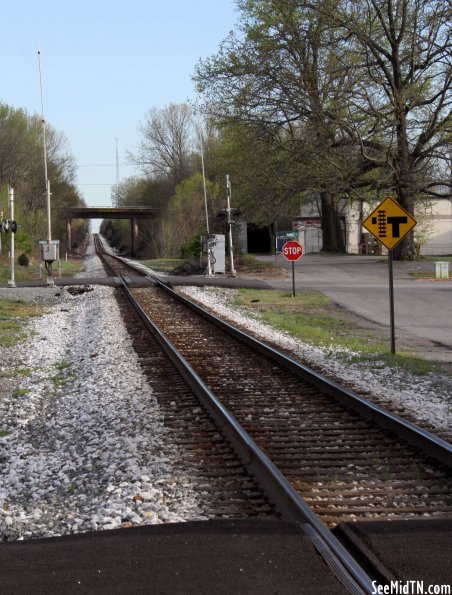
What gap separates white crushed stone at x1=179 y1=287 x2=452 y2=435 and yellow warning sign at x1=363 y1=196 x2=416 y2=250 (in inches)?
80.3

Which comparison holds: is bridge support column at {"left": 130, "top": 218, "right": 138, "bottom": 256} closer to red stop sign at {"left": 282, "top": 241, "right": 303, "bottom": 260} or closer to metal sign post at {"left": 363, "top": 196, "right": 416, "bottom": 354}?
red stop sign at {"left": 282, "top": 241, "right": 303, "bottom": 260}

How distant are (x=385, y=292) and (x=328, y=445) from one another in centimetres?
2225

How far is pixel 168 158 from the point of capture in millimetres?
97375

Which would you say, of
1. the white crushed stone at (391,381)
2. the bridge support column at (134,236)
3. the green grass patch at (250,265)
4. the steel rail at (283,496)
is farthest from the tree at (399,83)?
the bridge support column at (134,236)

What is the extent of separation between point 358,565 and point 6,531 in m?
2.34

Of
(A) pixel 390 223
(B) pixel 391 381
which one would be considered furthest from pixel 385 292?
(B) pixel 391 381

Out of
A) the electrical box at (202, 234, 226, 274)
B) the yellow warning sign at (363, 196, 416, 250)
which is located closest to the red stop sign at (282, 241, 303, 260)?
the electrical box at (202, 234, 226, 274)

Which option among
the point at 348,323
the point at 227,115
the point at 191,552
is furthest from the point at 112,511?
the point at 227,115

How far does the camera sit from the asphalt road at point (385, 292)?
19461 millimetres

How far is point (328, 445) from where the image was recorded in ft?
24.9

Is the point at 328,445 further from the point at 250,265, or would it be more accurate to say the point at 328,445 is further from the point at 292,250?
the point at 250,265

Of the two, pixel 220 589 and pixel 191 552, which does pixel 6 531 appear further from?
pixel 220 589

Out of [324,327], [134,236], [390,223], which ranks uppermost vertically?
[134,236]

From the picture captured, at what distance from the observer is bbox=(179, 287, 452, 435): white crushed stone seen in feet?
29.9
